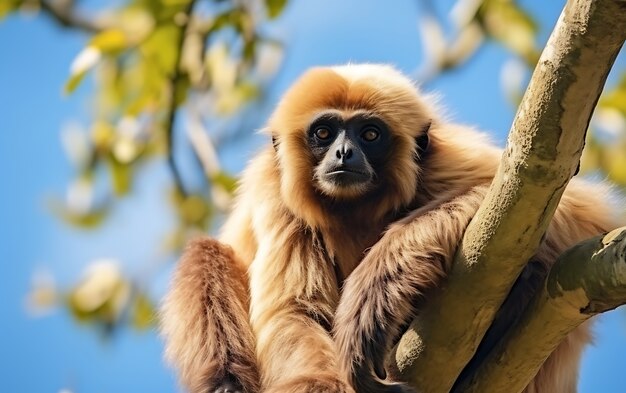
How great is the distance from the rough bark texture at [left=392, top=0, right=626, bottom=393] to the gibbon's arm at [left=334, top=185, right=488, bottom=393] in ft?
0.48

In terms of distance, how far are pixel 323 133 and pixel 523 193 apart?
2.50m

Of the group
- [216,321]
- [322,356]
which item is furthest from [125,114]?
[322,356]

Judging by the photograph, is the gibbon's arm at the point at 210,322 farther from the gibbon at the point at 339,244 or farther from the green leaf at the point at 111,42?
the green leaf at the point at 111,42

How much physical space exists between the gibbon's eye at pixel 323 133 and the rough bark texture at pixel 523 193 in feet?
6.60

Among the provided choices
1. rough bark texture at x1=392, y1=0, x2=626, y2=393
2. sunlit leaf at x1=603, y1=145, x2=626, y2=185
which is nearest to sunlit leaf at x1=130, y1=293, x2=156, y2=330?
sunlit leaf at x1=603, y1=145, x2=626, y2=185

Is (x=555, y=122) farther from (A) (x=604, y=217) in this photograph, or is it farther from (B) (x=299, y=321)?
(B) (x=299, y=321)

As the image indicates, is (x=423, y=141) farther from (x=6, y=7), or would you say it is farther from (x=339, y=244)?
(x=6, y=7)

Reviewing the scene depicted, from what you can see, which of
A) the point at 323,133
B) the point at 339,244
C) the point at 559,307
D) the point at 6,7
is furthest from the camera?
the point at 6,7

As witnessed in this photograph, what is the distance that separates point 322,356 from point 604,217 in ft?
6.55

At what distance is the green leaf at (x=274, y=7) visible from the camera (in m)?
9.20

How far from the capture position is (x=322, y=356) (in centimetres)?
566

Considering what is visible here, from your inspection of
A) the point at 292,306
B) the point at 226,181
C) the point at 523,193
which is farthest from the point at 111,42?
the point at 523,193

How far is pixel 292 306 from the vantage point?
20.3ft

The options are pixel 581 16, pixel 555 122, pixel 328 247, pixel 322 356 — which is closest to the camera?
pixel 581 16
